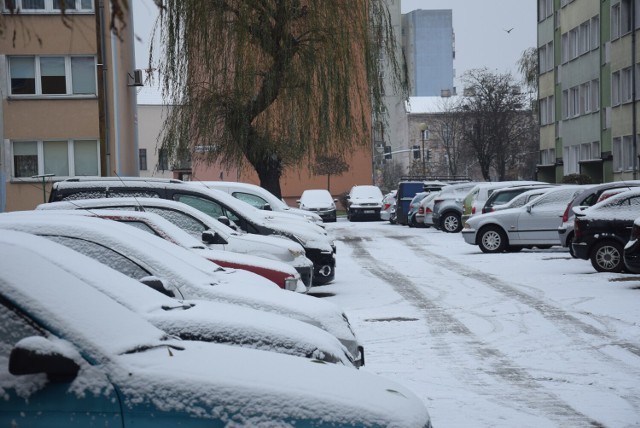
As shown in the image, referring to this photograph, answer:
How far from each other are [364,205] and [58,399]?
5225cm

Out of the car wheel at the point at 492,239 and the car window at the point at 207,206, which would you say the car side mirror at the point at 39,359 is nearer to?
the car window at the point at 207,206

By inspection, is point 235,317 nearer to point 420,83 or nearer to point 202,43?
point 202,43

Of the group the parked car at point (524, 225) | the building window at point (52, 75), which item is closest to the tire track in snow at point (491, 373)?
the parked car at point (524, 225)

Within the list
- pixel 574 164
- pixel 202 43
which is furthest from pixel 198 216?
pixel 574 164

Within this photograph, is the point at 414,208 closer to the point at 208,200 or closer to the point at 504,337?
the point at 208,200

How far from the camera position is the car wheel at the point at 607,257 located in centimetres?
2059

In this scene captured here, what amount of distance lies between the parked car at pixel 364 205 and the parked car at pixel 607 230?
3526 centimetres

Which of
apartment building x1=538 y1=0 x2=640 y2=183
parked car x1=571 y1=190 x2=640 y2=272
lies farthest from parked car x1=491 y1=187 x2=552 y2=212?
apartment building x1=538 y1=0 x2=640 y2=183

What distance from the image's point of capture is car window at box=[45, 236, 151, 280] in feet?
24.8

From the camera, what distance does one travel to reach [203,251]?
11.4 meters

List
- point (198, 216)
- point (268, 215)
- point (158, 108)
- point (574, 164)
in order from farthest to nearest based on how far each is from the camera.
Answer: point (158, 108) < point (574, 164) < point (268, 215) < point (198, 216)

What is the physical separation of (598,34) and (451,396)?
46044 mm

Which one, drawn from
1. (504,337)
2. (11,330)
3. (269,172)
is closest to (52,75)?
(269,172)

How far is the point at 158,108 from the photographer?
321 feet
